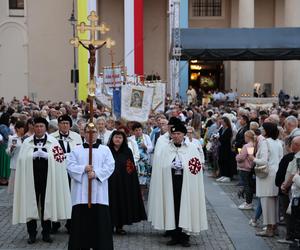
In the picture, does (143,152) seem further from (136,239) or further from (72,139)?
(136,239)

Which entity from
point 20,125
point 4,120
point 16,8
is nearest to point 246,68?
point 16,8

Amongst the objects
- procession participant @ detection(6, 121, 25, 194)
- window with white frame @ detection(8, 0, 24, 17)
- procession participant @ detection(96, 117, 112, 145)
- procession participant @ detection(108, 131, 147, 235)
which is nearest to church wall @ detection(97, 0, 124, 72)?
window with white frame @ detection(8, 0, 24, 17)

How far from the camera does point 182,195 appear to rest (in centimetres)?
895

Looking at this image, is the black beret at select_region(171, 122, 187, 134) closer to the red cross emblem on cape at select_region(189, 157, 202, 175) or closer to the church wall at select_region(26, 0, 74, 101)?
the red cross emblem on cape at select_region(189, 157, 202, 175)

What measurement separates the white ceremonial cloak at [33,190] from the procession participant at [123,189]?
758 mm

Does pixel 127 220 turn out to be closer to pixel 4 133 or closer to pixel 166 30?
pixel 4 133

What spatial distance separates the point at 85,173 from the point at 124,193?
7.20 feet

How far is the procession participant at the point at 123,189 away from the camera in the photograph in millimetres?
9625

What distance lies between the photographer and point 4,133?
48.6 feet

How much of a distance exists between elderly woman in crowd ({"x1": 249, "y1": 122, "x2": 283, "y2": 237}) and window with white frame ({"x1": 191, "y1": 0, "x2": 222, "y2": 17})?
32.8 metres

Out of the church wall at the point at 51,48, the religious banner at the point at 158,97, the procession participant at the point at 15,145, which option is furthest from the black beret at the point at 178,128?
the church wall at the point at 51,48

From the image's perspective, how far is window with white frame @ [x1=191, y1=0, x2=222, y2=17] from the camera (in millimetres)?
41469

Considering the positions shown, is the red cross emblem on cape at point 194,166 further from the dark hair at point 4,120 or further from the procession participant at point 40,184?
the dark hair at point 4,120

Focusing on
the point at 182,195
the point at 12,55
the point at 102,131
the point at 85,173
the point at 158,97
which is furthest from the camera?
the point at 12,55
